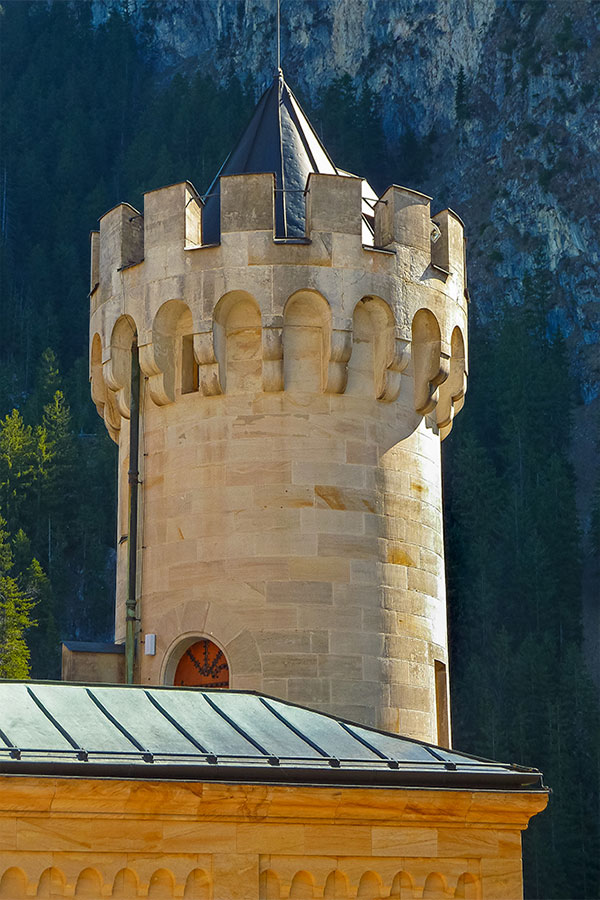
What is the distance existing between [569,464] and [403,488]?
7393 cm

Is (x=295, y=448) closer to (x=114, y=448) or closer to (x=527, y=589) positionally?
(x=527, y=589)

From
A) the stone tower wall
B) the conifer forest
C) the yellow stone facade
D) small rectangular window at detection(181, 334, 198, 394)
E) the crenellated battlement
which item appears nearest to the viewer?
the yellow stone facade

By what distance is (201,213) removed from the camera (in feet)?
64.2

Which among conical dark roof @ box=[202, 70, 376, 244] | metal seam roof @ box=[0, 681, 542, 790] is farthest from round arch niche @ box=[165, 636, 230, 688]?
conical dark roof @ box=[202, 70, 376, 244]

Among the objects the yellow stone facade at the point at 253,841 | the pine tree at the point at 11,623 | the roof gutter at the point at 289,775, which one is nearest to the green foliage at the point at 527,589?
the pine tree at the point at 11,623

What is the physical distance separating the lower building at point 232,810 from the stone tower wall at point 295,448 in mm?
4333

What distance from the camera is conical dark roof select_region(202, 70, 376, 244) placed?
1952cm

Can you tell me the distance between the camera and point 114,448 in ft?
295

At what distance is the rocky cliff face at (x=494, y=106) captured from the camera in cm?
9912

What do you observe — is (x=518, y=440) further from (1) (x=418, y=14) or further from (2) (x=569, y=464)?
(1) (x=418, y=14)

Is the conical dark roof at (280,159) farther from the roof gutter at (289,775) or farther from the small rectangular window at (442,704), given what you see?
the roof gutter at (289,775)

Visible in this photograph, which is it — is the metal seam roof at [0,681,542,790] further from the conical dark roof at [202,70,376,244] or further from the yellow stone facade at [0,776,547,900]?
the conical dark roof at [202,70,376,244]

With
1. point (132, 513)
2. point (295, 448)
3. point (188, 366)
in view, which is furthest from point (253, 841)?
point (188, 366)

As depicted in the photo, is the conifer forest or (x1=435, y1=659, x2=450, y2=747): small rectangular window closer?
(x1=435, y1=659, x2=450, y2=747): small rectangular window
